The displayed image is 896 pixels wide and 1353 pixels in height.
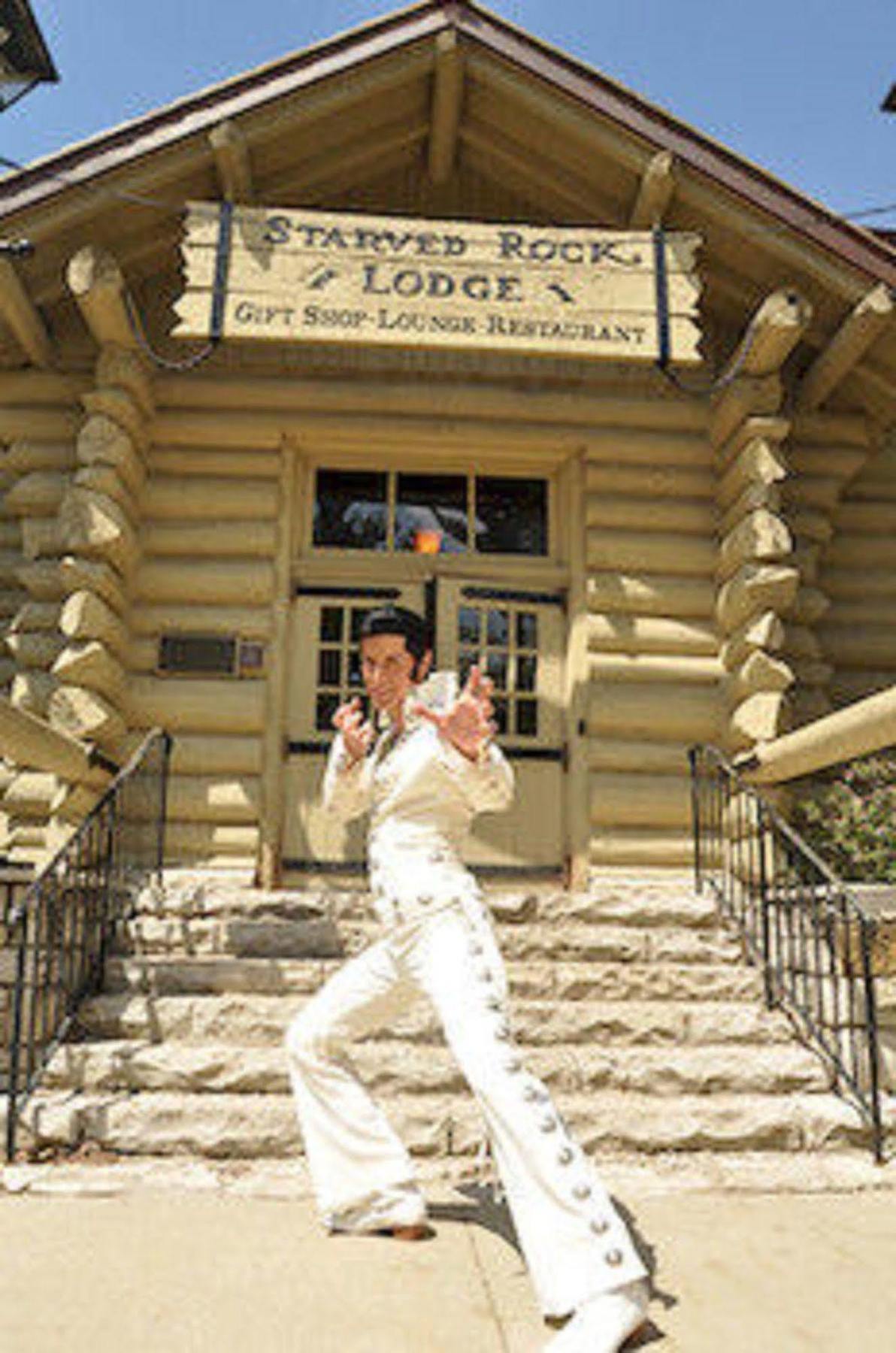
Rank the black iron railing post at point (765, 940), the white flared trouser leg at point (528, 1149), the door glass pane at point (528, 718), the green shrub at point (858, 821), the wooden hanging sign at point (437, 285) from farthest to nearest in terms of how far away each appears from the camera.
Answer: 1. the door glass pane at point (528, 718)
2. the wooden hanging sign at point (437, 285)
3. the green shrub at point (858, 821)
4. the black iron railing post at point (765, 940)
5. the white flared trouser leg at point (528, 1149)

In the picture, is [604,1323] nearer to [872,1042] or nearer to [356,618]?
[872,1042]

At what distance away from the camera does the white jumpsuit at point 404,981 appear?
2.76 meters

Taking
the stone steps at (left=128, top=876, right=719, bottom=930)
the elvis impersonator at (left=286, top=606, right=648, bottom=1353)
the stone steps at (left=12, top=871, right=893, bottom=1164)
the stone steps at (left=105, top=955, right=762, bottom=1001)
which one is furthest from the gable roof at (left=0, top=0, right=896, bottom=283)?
the elvis impersonator at (left=286, top=606, right=648, bottom=1353)

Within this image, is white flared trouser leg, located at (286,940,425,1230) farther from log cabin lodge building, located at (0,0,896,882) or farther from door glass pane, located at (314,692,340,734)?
door glass pane, located at (314,692,340,734)

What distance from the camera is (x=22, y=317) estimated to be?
6922 mm

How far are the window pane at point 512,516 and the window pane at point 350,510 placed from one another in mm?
809

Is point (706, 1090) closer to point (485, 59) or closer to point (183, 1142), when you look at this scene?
point (183, 1142)

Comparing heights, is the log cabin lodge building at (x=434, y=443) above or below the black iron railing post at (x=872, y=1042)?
above

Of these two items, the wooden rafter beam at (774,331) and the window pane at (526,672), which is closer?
the wooden rafter beam at (774,331)

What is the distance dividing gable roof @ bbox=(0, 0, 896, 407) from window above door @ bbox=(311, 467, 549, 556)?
222 cm

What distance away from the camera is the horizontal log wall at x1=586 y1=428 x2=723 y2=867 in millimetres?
6938

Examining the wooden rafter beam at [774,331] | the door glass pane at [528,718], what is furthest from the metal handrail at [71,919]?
the wooden rafter beam at [774,331]

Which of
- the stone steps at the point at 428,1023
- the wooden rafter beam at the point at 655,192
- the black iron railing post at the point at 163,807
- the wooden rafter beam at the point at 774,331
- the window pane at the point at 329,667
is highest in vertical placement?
the wooden rafter beam at the point at 655,192

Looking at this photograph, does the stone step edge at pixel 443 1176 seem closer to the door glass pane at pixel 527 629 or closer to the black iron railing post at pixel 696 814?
the black iron railing post at pixel 696 814
